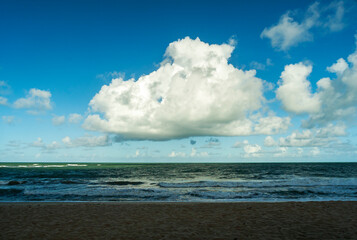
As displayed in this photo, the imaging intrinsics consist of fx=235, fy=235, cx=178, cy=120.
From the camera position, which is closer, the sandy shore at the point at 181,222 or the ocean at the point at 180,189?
the sandy shore at the point at 181,222

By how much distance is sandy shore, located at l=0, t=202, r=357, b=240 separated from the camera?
375 inches

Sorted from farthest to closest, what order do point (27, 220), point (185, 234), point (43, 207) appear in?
point (43, 207) → point (27, 220) → point (185, 234)

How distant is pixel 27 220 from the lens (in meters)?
12.2

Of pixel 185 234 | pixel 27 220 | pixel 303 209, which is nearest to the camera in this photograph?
pixel 185 234

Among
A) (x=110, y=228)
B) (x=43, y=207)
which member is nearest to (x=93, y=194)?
(x=43, y=207)

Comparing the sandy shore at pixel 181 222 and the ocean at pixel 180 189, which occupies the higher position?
the sandy shore at pixel 181 222

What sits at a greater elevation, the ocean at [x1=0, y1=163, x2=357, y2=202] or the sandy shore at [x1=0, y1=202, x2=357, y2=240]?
the sandy shore at [x1=0, y1=202, x2=357, y2=240]

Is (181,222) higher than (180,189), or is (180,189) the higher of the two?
(181,222)

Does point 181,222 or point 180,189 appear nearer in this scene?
point 181,222

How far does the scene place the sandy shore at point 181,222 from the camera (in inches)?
375

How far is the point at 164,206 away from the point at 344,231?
10183 millimetres

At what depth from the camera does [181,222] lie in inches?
459

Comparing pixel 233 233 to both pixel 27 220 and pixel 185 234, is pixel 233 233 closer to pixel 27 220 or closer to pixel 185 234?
pixel 185 234

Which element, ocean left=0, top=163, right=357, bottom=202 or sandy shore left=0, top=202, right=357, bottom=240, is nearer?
sandy shore left=0, top=202, right=357, bottom=240
